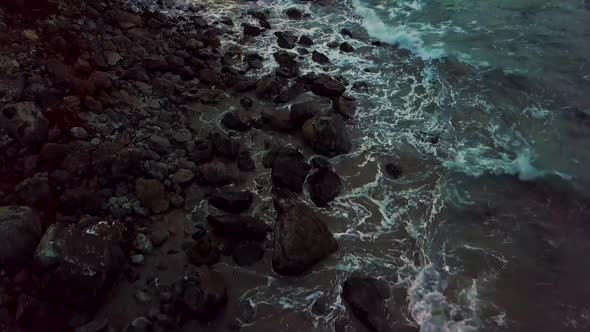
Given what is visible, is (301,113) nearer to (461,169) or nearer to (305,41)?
(461,169)

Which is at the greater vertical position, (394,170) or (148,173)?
(148,173)

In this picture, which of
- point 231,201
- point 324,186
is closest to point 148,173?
point 231,201

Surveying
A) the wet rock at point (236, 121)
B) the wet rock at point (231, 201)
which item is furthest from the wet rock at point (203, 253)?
the wet rock at point (236, 121)

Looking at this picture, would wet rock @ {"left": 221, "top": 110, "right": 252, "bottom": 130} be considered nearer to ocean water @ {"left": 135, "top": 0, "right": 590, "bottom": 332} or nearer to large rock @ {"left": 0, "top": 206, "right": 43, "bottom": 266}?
ocean water @ {"left": 135, "top": 0, "right": 590, "bottom": 332}

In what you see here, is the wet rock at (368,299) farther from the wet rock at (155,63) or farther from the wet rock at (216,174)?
the wet rock at (155,63)

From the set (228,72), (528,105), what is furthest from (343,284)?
(528,105)
